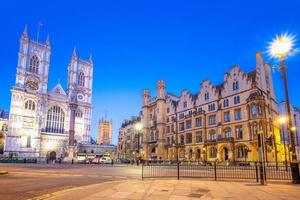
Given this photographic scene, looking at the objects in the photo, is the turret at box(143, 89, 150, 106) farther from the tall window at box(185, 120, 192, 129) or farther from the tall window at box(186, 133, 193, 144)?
the tall window at box(186, 133, 193, 144)

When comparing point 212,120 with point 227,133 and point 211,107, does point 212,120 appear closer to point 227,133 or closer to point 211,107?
point 211,107

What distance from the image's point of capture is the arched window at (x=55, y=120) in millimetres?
86594

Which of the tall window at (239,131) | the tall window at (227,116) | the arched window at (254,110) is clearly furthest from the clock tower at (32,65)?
the arched window at (254,110)

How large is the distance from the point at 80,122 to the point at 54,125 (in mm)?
10474

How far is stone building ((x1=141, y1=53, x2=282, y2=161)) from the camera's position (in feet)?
136

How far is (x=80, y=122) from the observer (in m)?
94.3

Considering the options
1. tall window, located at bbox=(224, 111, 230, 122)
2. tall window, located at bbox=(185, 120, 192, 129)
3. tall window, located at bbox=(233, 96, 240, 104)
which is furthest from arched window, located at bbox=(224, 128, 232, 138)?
tall window, located at bbox=(185, 120, 192, 129)

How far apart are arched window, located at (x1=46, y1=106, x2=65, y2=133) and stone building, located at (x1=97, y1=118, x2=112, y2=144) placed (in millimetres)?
78532

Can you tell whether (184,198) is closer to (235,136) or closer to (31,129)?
(235,136)

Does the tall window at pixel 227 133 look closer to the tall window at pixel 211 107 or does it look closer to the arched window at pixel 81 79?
the tall window at pixel 211 107

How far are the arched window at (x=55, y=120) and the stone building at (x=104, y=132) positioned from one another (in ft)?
258

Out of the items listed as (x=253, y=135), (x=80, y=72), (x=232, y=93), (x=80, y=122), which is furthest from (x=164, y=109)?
(x=80, y=72)

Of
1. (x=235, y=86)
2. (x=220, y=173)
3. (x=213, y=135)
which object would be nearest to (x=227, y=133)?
(x=213, y=135)

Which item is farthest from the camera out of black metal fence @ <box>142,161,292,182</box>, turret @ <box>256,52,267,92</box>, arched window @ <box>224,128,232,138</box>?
arched window @ <box>224,128,232,138</box>
